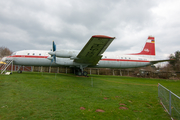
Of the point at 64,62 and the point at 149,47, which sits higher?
the point at 149,47

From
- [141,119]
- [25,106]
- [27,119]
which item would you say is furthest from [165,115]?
[25,106]

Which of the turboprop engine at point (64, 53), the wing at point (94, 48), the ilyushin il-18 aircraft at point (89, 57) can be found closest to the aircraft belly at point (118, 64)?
the ilyushin il-18 aircraft at point (89, 57)

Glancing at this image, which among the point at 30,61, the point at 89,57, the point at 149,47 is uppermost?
the point at 149,47

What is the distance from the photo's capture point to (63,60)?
53.5ft

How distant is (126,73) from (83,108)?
83.4 feet

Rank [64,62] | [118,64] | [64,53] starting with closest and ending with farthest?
[64,53] → [64,62] → [118,64]

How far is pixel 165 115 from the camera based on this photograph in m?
4.18

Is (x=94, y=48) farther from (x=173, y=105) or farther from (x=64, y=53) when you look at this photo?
(x=173, y=105)

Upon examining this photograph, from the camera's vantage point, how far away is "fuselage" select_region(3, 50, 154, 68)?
16.0 metres

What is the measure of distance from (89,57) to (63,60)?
4.78 m

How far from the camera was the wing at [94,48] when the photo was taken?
32.8 feet

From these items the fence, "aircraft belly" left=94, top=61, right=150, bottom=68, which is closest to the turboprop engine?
"aircraft belly" left=94, top=61, right=150, bottom=68

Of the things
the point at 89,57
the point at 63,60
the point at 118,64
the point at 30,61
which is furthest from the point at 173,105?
the point at 30,61

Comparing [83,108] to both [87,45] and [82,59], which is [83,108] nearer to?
[87,45]
